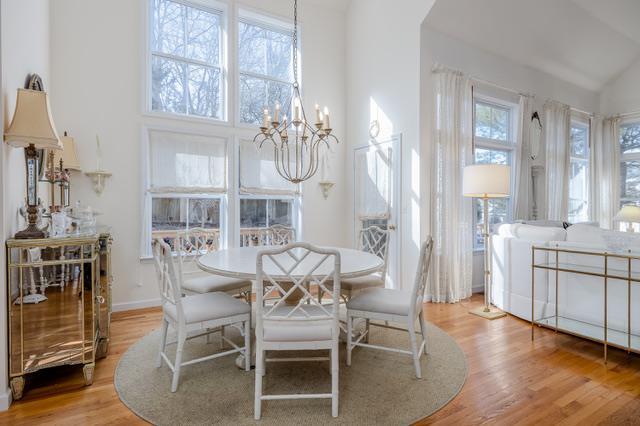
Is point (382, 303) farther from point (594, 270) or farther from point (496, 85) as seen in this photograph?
point (496, 85)

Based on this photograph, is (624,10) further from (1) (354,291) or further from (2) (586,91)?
(1) (354,291)

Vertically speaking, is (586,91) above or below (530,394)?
above

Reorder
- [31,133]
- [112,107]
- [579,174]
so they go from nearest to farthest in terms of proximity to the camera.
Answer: [31,133] → [112,107] → [579,174]

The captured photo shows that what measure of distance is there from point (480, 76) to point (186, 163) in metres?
3.88

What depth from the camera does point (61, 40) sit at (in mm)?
3477

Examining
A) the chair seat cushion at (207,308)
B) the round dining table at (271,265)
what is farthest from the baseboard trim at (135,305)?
the chair seat cushion at (207,308)

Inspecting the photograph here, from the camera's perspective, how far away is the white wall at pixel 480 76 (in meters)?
4.11

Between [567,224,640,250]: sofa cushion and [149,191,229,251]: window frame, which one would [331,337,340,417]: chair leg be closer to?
[567,224,640,250]: sofa cushion

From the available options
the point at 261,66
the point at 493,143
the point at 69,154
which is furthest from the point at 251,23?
the point at 493,143

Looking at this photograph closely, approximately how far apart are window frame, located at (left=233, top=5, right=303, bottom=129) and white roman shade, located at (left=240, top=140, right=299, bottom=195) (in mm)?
306

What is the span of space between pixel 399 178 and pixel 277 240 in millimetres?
1671

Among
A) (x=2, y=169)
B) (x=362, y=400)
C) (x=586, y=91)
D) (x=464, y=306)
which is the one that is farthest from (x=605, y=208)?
(x=2, y=169)

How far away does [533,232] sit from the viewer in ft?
11.4

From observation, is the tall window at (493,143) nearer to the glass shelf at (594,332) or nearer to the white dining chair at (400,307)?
the glass shelf at (594,332)
